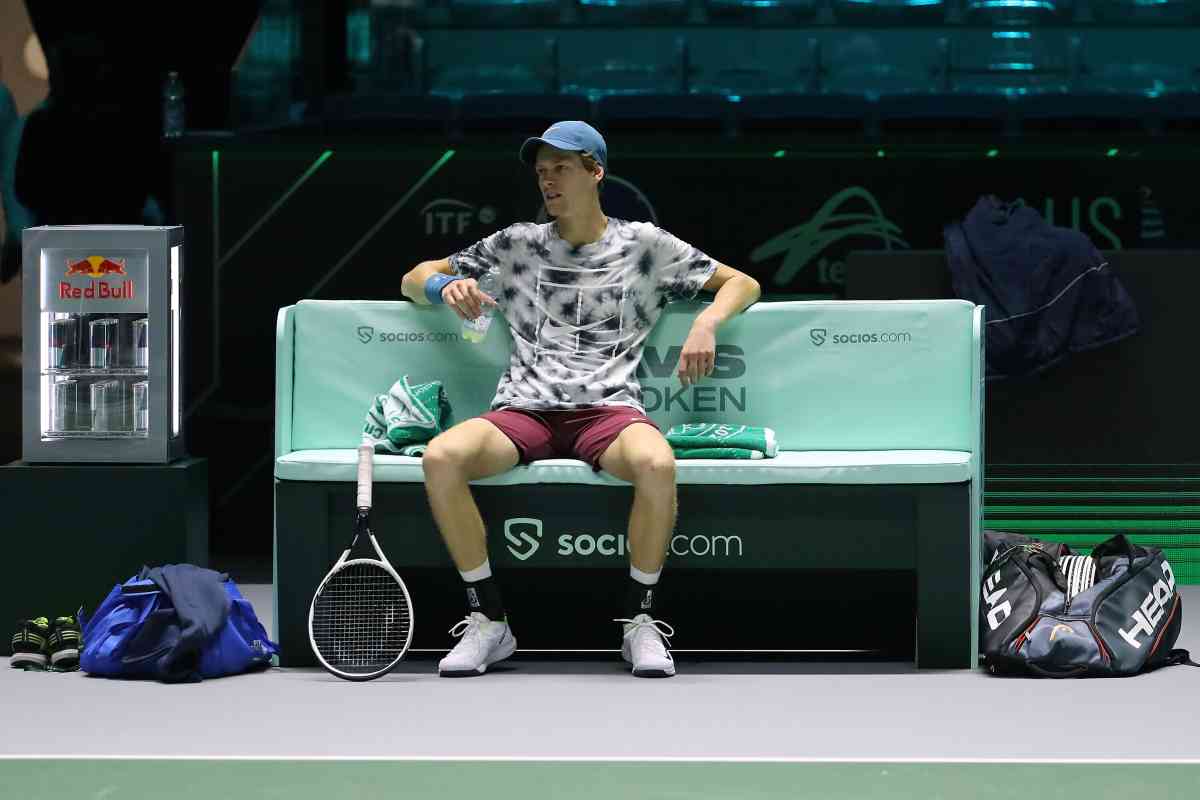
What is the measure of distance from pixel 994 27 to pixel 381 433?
5.74 meters

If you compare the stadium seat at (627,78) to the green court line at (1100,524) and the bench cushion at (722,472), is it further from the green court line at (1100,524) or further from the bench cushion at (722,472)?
the bench cushion at (722,472)

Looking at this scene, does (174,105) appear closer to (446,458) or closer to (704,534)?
(446,458)

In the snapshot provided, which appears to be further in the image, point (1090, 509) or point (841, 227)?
point (841, 227)

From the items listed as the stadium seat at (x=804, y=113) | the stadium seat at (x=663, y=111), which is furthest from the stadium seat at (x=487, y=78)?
the stadium seat at (x=804, y=113)

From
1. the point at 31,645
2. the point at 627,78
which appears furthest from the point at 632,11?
the point at 31,645

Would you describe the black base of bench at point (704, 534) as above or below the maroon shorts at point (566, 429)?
below

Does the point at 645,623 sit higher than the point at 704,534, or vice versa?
the point at 704,534

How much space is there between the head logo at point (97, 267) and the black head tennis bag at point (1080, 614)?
8.27ft

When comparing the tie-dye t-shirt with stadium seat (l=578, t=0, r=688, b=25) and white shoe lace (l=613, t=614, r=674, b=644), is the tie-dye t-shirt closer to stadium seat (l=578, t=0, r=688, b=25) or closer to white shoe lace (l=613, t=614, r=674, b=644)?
white shoe lace (l=613, t=614, r=674, b=644)

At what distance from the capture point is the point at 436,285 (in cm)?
507

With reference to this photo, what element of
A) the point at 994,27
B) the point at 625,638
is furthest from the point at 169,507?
the point at 994,27

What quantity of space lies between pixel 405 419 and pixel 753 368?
0.98m

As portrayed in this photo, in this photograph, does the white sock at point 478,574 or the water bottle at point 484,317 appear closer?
the white sock at point 478,574

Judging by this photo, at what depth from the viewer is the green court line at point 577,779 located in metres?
3.44
